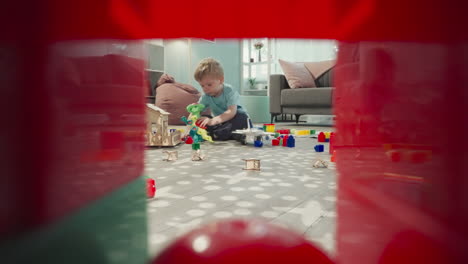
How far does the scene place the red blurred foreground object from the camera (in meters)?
0.33

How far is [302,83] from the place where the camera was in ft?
12.6

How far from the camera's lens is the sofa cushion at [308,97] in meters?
3.52

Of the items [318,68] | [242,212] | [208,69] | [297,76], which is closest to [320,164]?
[242,212]

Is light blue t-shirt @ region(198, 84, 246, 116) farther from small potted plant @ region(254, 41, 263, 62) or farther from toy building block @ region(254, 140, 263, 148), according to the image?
small potted plant @ region(254, 41, 263, 62)

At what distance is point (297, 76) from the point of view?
3.87m

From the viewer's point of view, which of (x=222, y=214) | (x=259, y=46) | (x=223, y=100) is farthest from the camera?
(x=259, y=46)

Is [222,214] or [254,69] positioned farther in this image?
[254,69]

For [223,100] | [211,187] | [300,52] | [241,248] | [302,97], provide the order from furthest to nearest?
1. [300,52]
2. [302,97]
3. [223,100]
4. [211,187]
5. [241,248]

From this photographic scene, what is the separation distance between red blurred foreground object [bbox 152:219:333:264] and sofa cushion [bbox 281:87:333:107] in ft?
10.7

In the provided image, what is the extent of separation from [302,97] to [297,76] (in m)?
0.31

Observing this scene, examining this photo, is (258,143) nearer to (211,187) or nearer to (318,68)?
(211,187)

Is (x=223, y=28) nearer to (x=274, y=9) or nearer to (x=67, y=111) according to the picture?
(x=274, y=9)

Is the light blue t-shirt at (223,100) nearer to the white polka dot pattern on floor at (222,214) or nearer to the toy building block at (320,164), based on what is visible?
the toy building block at (320,164)

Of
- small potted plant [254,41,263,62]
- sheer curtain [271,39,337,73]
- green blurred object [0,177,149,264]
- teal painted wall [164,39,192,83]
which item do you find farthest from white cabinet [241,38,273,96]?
green blurred object [0,177,149,264]
